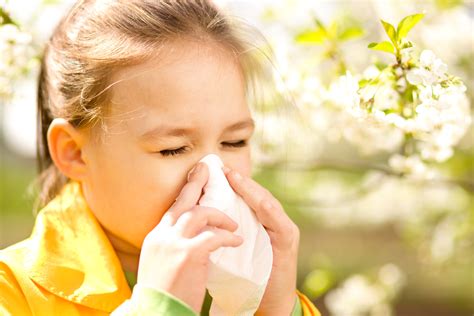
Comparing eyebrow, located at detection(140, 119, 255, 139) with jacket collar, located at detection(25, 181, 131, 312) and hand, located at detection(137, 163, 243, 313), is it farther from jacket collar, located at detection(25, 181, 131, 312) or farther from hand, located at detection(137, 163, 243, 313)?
jacket collar, located at detection(25, 181, 131, 312)

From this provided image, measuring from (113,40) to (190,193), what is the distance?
403 millimetres

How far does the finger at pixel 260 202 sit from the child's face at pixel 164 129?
4 cm

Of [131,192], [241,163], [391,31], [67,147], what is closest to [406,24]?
[391,31]

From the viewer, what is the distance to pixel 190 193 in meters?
1.53

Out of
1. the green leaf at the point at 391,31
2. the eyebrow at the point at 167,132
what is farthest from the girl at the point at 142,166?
the green leaf at the point at 391,31

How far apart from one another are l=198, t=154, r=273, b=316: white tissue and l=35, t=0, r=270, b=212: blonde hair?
0.29 m

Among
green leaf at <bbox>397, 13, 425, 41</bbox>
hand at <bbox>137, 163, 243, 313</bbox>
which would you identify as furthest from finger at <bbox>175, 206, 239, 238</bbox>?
green leaf at <bbox>397, 13, 425, 41</bbox>

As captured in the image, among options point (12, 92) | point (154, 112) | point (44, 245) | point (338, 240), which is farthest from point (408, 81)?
point (338, 240)

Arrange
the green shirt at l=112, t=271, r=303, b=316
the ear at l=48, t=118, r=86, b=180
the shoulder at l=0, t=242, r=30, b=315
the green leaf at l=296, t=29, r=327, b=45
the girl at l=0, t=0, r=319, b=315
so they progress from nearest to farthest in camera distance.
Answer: the green shirt at l=112, t=271, r=303, b=316
the girl at l=0, t=0, r=319, b=315
the shoulder at l=0, t=242, r=30, b=315
the ear at l=48, t=118, r=86, b=180
the green leaf at l=296, t=29, r=327, b=45

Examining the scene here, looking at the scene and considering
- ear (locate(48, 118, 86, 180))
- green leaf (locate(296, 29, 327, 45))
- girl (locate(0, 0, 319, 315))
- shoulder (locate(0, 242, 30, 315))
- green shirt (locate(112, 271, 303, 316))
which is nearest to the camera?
green shirt (locate(112, 271, 303, 316))

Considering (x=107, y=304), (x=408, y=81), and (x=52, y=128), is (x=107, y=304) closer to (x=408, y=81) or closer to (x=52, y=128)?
(x=52, y=128)

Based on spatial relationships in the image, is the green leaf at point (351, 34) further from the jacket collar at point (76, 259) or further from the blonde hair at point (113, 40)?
the jacket collar at point (76, 259)

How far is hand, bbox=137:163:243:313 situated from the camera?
4.66 feet

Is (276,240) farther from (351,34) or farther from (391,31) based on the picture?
(351,34)
